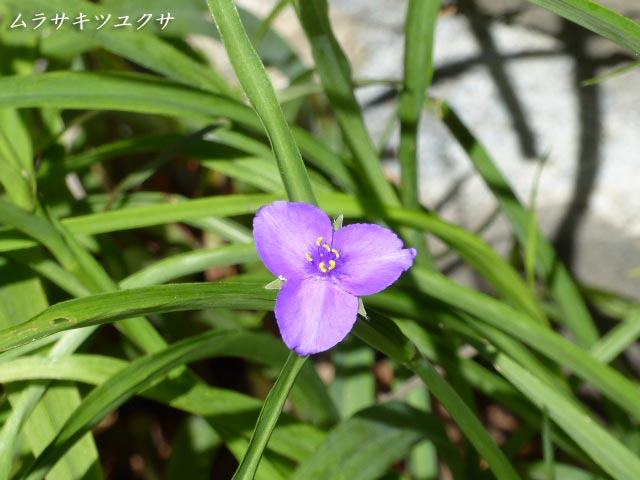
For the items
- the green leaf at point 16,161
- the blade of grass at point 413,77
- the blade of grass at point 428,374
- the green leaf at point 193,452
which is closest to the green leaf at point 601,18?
the blade of grass at point 413,77

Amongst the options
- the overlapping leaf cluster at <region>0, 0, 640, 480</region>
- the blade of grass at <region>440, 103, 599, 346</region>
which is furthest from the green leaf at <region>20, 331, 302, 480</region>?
the blade of grass at <region>440, 103, 599, 346</region>

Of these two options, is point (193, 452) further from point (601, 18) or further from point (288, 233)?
point (601, 18)

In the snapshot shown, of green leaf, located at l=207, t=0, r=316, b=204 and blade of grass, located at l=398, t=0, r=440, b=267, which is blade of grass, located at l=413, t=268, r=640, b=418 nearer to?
blade of grass, located at l=398, t=0, r=440, b=267

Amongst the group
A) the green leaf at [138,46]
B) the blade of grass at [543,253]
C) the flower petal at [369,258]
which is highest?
the green leaf at [138,46]

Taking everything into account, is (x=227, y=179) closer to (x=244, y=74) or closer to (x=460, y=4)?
(x=460, y=4)

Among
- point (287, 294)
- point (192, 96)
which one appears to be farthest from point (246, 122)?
point (287, 294)

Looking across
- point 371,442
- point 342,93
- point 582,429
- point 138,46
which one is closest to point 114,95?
point 138,46

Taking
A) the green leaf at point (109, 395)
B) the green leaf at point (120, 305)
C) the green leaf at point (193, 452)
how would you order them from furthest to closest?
the green leaf at point (193, 452) → the green leaf at point (109, 395) → the green leaf at point (120, 305)

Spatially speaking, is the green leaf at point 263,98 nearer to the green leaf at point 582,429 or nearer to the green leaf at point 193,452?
the green leaf at point 582,429
